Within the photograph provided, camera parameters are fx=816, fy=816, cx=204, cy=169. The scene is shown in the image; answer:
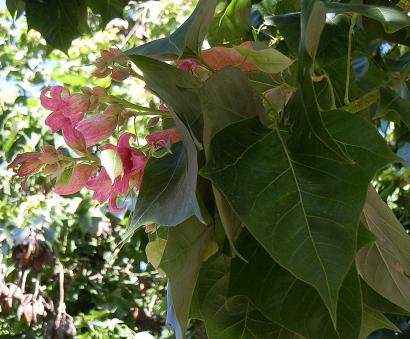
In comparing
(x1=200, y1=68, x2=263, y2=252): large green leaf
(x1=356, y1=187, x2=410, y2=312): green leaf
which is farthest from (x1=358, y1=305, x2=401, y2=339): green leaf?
(x1=200, y1=68, x2=263, y2=252): large green leaf

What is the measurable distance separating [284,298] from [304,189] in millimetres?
84

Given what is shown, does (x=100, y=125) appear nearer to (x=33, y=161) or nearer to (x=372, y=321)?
(x=33, y=161)

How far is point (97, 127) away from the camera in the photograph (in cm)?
57

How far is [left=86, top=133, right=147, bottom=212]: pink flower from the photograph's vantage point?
56 centimetres

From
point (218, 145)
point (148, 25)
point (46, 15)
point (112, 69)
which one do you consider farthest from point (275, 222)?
point (148, 25)

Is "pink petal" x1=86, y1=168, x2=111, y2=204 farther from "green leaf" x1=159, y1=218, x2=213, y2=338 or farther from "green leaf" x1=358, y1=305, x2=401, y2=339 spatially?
"green leaf" x1=358, y1=305, x2=401, y2=339

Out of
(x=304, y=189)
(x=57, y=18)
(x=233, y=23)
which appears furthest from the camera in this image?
(x=57, y=18)

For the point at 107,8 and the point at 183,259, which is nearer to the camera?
the point at 183,259

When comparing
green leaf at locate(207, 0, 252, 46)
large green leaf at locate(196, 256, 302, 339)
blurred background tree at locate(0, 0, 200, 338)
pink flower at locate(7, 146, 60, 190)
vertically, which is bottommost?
blurred background tree at locate(0, 0, 200, 338)

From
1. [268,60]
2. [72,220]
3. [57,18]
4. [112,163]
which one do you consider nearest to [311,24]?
[268,60]

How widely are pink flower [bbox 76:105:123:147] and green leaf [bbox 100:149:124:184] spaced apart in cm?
2

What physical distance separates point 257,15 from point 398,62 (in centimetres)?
21

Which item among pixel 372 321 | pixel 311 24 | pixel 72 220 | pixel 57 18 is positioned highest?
pixel 311 24

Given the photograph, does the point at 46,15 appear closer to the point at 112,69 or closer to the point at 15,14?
the point at 15,14
